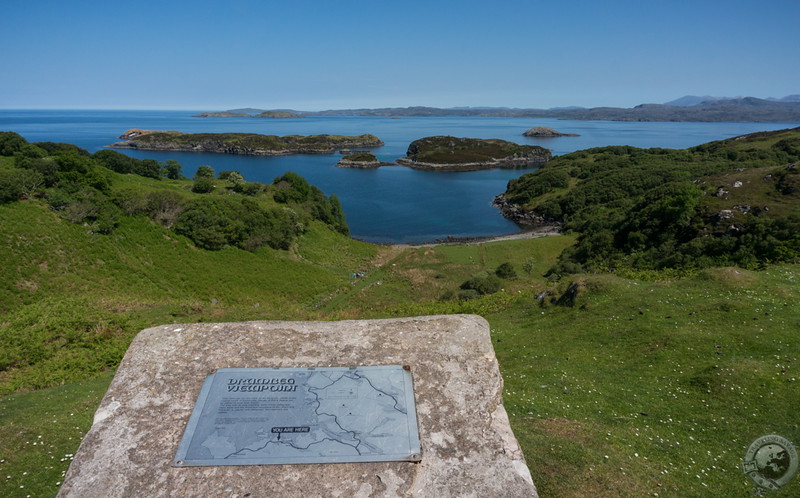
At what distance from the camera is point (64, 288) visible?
23547 millimetres

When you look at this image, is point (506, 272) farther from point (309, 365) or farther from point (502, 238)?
point (502, 238)

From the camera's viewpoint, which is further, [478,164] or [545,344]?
[478,164]

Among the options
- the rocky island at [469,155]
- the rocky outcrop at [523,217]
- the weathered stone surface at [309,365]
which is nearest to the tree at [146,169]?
the weathered stone surface at [309,365]

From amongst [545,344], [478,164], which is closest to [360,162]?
[478,164]

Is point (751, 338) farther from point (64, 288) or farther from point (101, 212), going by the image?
point (101, 212)

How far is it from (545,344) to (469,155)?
15597 cm

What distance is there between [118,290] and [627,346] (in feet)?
93.7

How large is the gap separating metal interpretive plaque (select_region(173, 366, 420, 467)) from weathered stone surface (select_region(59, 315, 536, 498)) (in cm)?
15

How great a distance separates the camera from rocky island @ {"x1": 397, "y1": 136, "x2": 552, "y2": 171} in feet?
504

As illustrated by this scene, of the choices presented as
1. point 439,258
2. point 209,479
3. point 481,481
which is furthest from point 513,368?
point 439,258

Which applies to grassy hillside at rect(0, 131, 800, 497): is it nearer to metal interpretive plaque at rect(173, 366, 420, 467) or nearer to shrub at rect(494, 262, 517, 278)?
metal interpretive plaque at rect(173, 366, 420, 467)

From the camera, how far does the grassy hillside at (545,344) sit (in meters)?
8.31

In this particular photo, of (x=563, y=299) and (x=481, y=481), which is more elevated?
(x=481, y=481)

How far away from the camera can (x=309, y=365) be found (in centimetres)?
723
